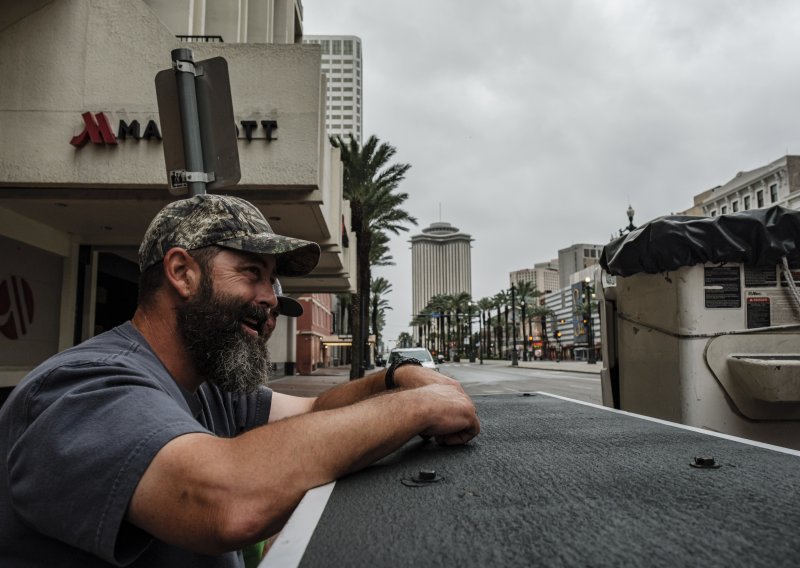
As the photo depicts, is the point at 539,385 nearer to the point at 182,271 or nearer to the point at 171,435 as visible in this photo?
the point at 182,271

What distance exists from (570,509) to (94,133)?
982 cm

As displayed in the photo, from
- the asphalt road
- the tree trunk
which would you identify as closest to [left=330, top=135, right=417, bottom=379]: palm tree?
the tree trunk

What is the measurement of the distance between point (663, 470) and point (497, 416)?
1.23 metres

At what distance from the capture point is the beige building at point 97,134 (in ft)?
Answer: 29.0

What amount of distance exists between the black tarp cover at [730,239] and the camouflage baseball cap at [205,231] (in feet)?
8.90

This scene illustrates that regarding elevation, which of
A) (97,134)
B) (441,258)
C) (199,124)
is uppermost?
(441,258)

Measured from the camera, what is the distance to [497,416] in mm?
2477

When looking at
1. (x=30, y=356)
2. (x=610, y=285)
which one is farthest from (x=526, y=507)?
(x=30, y=356)

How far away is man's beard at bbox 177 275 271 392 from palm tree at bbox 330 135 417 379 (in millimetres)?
22247

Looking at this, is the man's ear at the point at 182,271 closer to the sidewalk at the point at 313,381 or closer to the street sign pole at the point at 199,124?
the street sign pole at the point at 199,124

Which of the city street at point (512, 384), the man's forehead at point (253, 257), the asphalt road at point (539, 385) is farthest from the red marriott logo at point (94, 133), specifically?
the man's forehead at point (253, 257)

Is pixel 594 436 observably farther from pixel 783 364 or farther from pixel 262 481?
pixel 783 364

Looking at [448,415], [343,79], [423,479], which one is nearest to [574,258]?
[343,79]

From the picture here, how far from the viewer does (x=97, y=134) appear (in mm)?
8859
